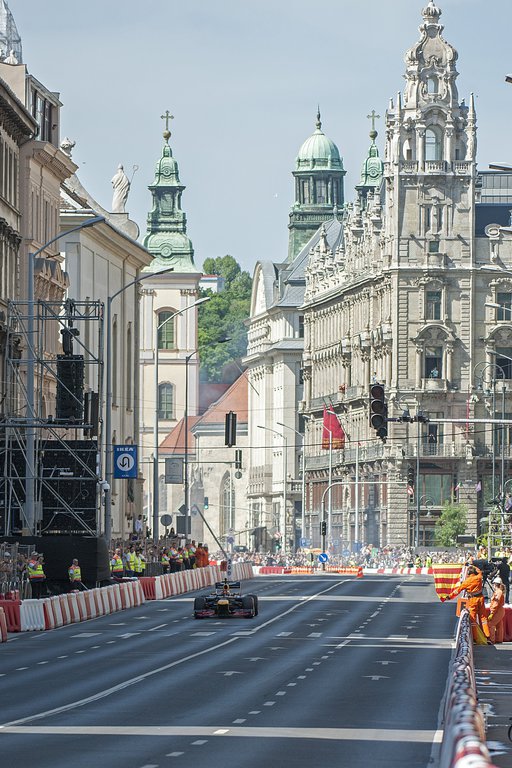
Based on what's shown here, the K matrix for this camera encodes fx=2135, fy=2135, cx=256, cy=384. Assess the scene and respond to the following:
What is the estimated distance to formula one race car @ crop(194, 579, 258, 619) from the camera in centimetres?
5031

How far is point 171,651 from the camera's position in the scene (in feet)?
123

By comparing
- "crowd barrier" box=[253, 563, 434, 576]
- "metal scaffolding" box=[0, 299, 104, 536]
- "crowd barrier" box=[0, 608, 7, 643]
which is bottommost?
"crowd barrier" box=[253, 563, 434, 576]

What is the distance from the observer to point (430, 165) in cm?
13812

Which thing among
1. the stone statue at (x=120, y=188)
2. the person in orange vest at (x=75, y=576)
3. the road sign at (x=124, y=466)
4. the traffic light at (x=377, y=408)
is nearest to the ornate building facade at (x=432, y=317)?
the stone statue at (x=120, y=188)

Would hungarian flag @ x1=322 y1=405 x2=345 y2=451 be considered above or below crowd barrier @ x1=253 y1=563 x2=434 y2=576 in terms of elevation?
above

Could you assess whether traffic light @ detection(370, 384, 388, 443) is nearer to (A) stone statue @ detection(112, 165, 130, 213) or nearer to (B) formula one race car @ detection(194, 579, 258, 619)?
(B) formula one race car @ detection(194, 579, 258, 619)

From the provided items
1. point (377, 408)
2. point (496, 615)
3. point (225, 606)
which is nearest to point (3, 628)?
point (496, 615)

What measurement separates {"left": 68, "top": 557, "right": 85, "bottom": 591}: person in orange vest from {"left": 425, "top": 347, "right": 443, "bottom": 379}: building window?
85.2 metres

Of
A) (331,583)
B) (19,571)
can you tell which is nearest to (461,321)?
(331,583)

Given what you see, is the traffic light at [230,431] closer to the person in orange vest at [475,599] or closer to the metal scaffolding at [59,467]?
the metal scaffolding at [59,467]

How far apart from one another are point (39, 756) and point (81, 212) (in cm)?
7562

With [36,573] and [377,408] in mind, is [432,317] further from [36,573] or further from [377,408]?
[377,408]

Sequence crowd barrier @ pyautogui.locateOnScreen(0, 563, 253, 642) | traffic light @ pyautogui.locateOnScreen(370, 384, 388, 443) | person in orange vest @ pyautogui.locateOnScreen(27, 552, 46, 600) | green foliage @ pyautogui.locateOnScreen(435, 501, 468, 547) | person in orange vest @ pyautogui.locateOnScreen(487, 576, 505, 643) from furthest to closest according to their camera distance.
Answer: green foliage @ pyautogui.locateOnScreen(435, 501, 468, 547) < person in orange vest @ pyautogui.locateOnScreen(27, 552, 46, 600) < traffic light @ pyautogui.locateOnScreen(370, 384, 388, 443) < crowd barrier @ pyautogui.locateOnScreen(0, 563, 253, 642) < person in orange vest @ pyautogui.locateOnScreen(487, 576, 505, 643)

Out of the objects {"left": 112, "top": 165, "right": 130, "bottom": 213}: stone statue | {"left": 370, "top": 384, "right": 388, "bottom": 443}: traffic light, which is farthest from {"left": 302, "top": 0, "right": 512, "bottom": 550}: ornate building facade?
{"left": 370, "top": 384, "right": 388, "bottom": 443}: traffic light
